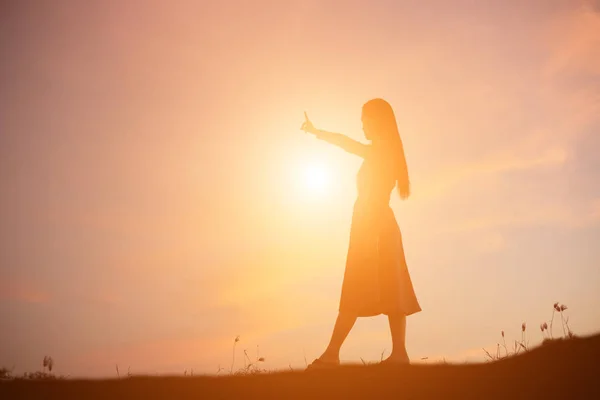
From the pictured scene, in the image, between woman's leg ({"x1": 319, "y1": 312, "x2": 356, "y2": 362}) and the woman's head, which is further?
the woman's head

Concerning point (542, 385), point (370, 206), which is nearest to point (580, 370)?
point (542, 385)

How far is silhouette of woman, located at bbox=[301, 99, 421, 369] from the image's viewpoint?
8125 mm

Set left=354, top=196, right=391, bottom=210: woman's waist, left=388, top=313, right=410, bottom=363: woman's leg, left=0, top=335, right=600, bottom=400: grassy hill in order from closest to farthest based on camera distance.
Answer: left=0, top=335, right=600, bottom=400: grassy hill < left=388, top=313, right=410, bottom=363: woman's leg < left=354, top=196, right=391, bottom=210: woman's waist

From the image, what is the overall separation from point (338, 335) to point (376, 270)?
1014mm

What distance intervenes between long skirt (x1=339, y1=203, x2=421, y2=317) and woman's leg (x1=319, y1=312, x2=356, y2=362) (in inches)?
3.8

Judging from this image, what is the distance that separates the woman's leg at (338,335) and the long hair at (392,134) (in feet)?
6.30

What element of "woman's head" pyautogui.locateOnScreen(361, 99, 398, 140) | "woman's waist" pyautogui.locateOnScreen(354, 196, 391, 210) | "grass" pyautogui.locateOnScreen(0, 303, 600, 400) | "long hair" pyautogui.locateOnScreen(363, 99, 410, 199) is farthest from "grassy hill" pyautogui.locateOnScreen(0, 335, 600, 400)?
"woman's head" pyautogui.locateOnScreen(361, 99, 398, 140)

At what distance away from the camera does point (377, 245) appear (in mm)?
8406

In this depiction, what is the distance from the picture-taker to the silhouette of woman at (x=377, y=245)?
26.7 feet

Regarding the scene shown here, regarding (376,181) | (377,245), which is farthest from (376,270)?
(376,181)

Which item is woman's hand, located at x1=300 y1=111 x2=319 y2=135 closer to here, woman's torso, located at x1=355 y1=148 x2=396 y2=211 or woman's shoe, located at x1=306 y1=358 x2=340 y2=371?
woman's torso, located at x1=355 y1=148 x2=396 y2=211

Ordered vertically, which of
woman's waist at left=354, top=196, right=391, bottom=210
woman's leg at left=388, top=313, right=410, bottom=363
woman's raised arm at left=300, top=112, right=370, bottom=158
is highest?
woman's raised arm at left=300, top=112, right=370, bottom=158

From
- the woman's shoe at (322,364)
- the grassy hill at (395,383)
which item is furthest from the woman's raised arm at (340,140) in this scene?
the grassy hill at (395,383)

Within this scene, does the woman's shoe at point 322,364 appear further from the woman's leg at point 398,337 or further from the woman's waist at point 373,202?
the woman's waist at point 373,202
